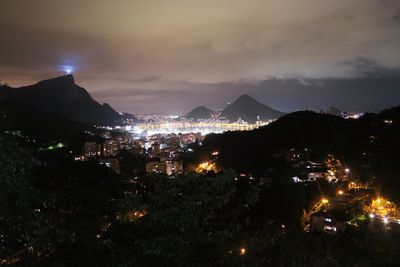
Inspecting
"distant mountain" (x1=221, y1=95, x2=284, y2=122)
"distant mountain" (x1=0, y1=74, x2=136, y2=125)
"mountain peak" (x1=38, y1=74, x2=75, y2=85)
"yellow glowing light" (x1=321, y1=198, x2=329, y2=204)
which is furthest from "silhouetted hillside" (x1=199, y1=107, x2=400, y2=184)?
"distant mountain" (x1=221, y1=95, x2=284, y2=122)

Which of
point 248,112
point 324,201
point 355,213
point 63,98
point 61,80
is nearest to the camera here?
point 355,213

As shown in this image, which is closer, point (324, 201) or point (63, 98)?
point (324, 201)

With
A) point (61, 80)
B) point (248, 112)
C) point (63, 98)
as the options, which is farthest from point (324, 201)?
point (248, 112)

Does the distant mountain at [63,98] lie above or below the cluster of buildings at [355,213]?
above

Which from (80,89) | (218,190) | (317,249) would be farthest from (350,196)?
(80,89)

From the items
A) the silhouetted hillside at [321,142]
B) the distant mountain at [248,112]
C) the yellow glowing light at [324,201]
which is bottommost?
the yellow glowing light at [324,201]

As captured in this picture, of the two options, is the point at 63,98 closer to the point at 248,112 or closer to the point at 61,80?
the point at 61,80

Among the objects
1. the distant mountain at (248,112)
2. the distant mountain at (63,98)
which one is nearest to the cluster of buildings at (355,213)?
the distant mountain at (63,98)

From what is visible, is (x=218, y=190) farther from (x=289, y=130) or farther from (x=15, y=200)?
(x=289, y=130)

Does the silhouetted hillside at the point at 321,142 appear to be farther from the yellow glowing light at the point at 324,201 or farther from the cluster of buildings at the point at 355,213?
the yellow glowing light at the point at 324,201

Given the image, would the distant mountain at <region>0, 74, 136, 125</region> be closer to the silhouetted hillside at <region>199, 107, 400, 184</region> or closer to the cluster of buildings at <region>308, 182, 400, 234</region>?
the silhouetted hillside at <region>199, 107, 400, 184</region>
